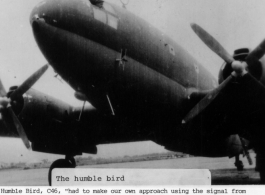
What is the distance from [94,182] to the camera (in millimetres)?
7309

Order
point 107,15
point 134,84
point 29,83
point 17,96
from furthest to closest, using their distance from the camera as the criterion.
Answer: point 17,96 < point 29,83 < point 134,84 < point 107,15

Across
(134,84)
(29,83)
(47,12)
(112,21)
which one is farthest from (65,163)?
(47,12)

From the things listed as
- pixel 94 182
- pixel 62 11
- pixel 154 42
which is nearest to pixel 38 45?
pixel 62 11

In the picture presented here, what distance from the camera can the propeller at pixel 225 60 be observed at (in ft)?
22.5

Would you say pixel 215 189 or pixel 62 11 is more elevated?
pixel 62 11

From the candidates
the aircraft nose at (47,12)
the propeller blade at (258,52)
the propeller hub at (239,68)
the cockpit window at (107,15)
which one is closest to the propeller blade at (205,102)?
the propeller hub at (239,68)

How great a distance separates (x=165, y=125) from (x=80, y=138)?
4.05m

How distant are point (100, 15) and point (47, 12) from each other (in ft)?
4.07

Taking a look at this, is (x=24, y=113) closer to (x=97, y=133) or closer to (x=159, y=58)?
(x=97, y=133)

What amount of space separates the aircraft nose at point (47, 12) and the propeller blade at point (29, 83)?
2.68 m

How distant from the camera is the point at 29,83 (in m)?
9.04

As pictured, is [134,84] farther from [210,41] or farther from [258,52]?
[258,52]
